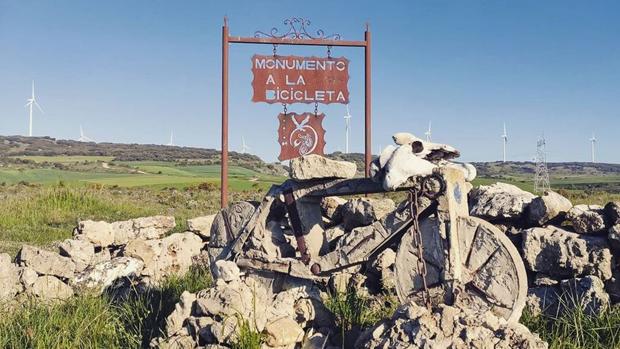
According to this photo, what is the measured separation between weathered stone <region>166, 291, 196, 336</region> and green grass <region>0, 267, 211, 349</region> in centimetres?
27

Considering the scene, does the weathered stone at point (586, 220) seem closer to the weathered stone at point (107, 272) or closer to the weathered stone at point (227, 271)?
the weathered stone at point (227, 271)

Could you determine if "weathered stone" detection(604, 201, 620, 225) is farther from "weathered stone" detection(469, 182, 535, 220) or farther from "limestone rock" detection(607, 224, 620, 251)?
"weathered stone" detection(469, 182, 535, 220)

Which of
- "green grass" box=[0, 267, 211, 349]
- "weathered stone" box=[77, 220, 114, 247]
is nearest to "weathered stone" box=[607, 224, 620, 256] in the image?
"green grass" box=[0, 267, 211, 349]

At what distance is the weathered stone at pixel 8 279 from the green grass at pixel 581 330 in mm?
5849

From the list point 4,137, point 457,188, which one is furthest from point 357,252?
point 4,137

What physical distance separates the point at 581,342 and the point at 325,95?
6681 millimetres

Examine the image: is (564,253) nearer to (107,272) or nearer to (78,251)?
(107,272)

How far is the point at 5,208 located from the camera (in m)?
15.8

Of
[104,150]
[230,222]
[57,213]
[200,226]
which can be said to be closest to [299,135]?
[200,226]

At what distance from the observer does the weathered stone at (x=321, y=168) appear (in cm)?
655

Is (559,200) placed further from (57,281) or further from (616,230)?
(57,281)

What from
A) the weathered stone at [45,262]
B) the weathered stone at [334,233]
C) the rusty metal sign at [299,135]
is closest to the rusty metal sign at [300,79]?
the rusty metal sign at [299,135]

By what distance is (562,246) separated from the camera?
262 inches

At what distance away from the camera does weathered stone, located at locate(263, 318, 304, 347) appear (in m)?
5.30
